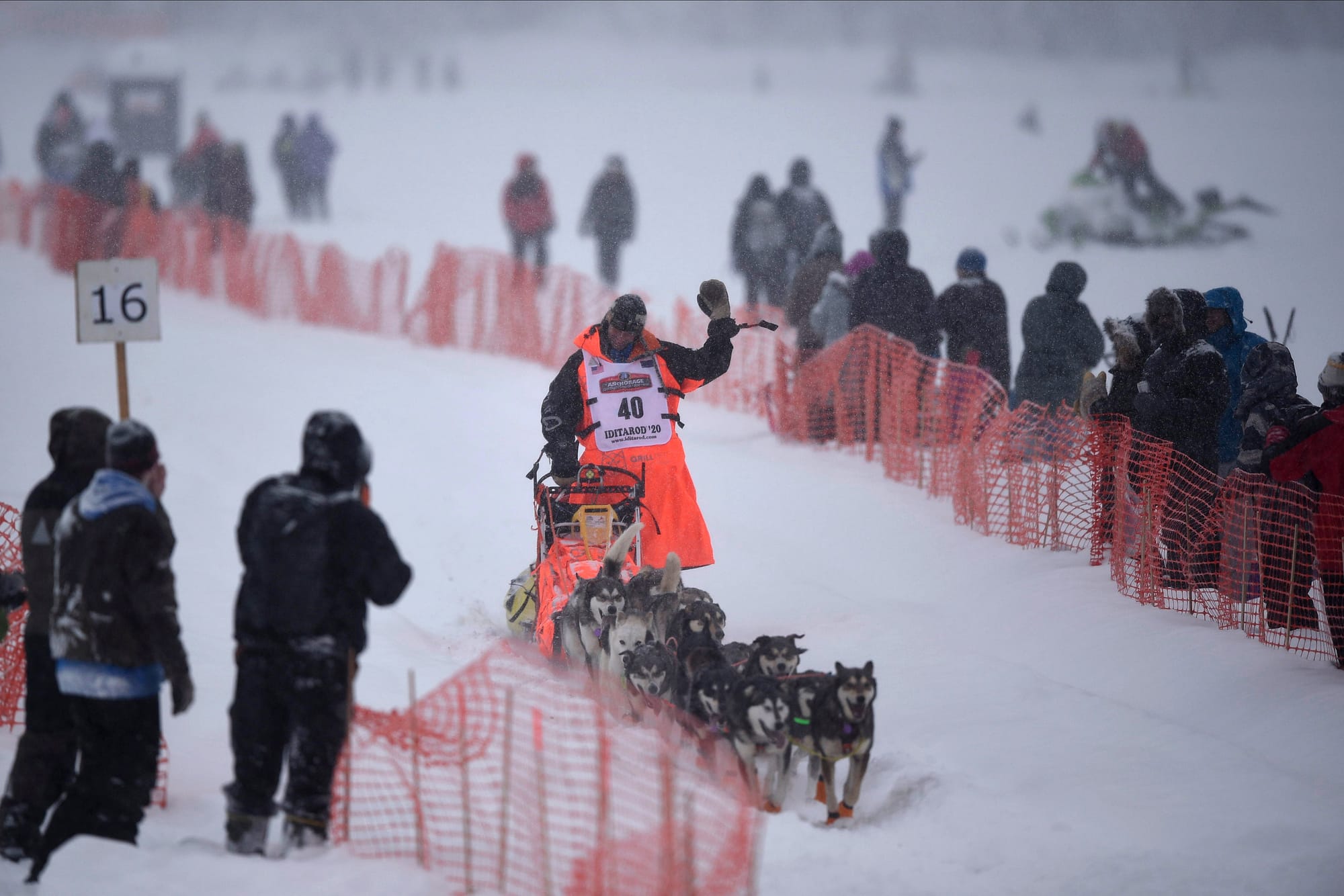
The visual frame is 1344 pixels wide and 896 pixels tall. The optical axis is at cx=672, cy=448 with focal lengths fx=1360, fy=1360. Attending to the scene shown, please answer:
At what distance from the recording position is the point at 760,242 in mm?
14969

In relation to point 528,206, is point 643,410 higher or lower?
lower

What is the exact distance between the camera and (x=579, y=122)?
39.1 metres

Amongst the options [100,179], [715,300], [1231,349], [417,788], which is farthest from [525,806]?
[100,179]

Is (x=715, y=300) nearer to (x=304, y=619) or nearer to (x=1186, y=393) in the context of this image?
(x=1186, y=393)

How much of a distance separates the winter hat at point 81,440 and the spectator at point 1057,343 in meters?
6.54

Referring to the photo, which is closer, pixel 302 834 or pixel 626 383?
pixel 302 834

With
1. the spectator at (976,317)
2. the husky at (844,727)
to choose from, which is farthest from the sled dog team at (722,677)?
the spectator at (976,317)

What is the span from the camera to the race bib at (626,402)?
6.80 meters

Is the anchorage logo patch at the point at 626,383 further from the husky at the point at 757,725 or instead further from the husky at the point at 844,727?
the husky at the point at 844,727

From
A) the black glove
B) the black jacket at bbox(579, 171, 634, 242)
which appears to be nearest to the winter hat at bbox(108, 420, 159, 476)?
the black glove

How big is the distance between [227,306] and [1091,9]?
36.1 meters

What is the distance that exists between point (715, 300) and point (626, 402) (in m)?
0.68

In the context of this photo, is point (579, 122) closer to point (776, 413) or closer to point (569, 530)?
point (776, 413)

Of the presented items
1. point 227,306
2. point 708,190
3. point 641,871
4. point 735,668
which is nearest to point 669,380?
point 735,668
